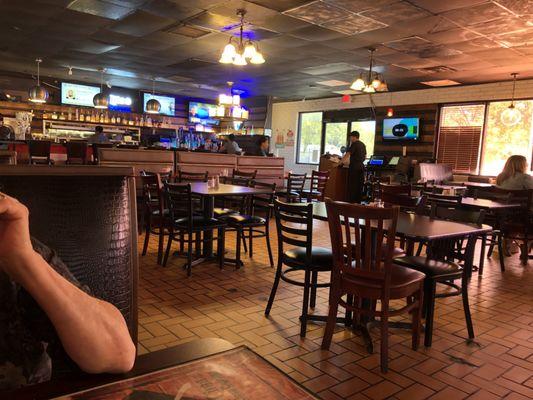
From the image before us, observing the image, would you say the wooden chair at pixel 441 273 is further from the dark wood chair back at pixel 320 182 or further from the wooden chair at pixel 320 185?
the dark wood chair back at pixel 320 182

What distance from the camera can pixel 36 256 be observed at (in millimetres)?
846

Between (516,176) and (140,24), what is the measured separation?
6257 mm

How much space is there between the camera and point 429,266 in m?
3.11

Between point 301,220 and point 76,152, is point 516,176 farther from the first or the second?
point 76,152

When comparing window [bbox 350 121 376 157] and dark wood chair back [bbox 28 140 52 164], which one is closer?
dark wood chair back [bbox 28 140 52 164]

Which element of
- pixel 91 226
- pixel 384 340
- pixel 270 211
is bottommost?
pixel 384 340

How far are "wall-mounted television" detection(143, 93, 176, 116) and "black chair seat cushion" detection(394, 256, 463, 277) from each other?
12.1 metres

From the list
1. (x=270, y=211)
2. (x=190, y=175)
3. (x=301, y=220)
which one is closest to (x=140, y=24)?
(x=190, y=175)

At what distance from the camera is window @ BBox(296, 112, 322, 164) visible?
14047 mm

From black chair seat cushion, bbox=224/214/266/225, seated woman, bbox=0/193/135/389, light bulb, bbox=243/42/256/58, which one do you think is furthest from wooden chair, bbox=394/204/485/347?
light bulb, bbox=243/42/256/58

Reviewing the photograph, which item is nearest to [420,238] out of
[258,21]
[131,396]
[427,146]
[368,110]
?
[131,396]

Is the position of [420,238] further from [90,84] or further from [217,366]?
[90,84]

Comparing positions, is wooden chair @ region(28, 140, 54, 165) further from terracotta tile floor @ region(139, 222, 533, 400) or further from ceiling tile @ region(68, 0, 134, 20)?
terracotta tile floor @ region(139, 222, 533, 400)

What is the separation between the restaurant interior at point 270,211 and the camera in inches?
37.2
